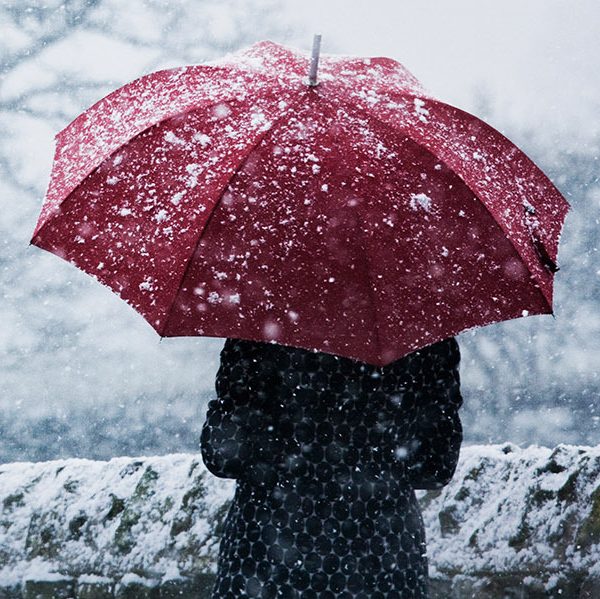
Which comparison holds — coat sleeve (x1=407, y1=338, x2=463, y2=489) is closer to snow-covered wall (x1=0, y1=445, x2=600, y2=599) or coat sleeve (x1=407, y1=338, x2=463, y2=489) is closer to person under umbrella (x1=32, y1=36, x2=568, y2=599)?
person under umbrella (x1=32, y1=36, x2=568, y2=599)

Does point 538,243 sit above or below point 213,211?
above

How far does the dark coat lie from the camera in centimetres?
226

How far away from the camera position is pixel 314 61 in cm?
221

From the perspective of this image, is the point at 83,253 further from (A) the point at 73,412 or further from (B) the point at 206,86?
(A) the point at 73,412

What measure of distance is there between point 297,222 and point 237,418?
1.82 feet

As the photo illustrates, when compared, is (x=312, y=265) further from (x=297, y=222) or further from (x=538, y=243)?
(x=538, y=243)

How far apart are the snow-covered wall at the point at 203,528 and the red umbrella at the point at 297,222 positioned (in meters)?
1.19

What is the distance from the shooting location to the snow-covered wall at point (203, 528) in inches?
122

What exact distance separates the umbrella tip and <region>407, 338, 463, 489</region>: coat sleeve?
2.43ft

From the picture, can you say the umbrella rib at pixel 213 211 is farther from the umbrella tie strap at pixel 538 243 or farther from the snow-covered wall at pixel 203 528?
the snow-covered wall at pixel 203 528


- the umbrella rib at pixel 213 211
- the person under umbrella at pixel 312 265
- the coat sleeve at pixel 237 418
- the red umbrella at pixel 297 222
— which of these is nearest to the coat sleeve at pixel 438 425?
the person under umbrella at pixel 312 265

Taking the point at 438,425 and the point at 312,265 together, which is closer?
the point at 312,265

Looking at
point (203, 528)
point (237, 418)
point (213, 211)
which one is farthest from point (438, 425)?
point (203, 528)

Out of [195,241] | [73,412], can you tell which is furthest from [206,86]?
[73,412]
